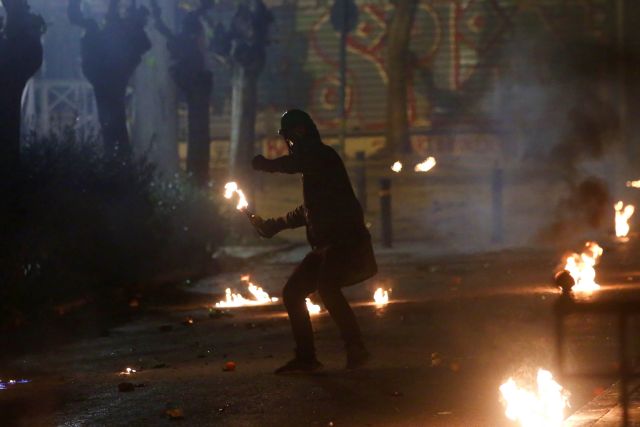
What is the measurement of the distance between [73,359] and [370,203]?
22247 millimetres

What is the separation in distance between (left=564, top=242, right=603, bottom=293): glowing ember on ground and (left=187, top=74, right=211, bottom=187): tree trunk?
26.9 feet

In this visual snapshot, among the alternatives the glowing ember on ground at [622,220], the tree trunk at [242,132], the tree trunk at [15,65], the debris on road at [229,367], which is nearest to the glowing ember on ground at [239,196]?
the debris on road at [229,367]

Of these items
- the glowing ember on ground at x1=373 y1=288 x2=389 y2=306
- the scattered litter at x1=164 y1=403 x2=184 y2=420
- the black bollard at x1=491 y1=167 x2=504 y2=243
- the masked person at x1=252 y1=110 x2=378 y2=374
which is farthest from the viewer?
the black bollard at x1=491 y1=167 x2=504 y2=243

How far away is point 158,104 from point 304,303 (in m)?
15.0

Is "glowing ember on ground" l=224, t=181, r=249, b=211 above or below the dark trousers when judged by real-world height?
above

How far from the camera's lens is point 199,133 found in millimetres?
25000

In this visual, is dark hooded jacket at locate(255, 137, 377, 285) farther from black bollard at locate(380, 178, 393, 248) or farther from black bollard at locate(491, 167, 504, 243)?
black bollard at locate(491, 167, 504, 243)

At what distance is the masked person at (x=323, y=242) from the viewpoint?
9.79 meters

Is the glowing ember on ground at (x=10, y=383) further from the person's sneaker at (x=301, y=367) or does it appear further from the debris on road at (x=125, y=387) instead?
the person's sneaker at (x=301, y=367)

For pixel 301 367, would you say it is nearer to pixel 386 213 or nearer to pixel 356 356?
pixel 356 356

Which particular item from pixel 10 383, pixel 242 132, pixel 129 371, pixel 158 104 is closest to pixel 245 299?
pixel 129 371

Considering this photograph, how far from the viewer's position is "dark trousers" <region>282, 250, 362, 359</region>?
32.1ft

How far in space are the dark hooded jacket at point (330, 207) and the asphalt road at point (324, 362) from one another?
804 mm

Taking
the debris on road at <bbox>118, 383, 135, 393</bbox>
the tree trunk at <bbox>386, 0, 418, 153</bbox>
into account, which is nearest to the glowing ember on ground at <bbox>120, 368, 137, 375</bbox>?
the debris on road at <bbox>118, 383, 135, 393</bbox>
